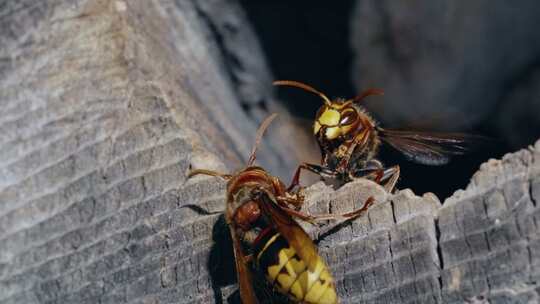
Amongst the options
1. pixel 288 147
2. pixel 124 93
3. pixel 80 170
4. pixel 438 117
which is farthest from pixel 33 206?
pixel 438 117

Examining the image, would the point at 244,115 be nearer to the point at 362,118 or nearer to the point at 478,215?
the point at 362,118

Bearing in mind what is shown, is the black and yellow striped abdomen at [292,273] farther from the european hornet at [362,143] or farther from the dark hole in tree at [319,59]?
the dark hole in tree at [319,59]

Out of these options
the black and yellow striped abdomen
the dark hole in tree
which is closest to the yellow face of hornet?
the dark hole in tree

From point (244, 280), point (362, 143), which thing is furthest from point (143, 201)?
point (362, 143)

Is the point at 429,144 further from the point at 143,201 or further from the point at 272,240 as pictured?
the point at 143,201

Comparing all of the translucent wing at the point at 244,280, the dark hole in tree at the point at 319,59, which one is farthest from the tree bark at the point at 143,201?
the dark hole in tree at the point at 319,59
